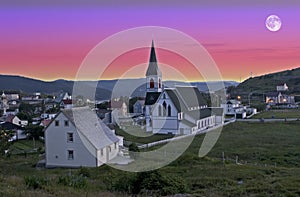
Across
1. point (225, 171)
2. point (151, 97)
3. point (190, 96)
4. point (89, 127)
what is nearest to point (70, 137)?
point (89, 127)

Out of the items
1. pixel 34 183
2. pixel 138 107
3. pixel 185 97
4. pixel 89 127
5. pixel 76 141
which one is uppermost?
pixel 185 97

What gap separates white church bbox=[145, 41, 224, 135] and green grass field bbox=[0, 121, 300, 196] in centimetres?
542

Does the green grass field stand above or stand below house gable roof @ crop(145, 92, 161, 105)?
below

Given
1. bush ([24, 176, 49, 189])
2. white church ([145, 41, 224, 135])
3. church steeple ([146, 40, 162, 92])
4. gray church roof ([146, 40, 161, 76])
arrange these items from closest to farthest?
bush ([24, 176, 49, 189]) → white church ([145, 41, 224, 135]) → church steeple ([146, 40, 162, 92]) → gray church roof ([146, 40, 161, 76])

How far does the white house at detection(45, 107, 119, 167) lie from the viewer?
2347cm

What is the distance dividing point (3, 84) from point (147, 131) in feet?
540

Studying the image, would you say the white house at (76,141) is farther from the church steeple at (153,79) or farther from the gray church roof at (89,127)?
the church steeple at (153,79)

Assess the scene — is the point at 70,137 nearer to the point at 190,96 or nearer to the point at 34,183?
the point at 34,183

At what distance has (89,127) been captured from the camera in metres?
24.6

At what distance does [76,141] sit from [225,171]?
1130 cm

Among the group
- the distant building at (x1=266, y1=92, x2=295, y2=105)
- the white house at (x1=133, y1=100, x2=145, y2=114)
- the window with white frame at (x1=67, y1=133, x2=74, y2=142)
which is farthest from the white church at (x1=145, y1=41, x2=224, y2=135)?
the distant building at (x1=266, y1=92, x2=295, y2=105)

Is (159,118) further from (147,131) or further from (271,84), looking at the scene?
(271,84)

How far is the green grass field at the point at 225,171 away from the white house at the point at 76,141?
2.05 meters

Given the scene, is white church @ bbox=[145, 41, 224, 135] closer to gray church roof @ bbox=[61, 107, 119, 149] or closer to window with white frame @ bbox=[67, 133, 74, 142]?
gray church roof @ bbox=[61, 107, 119, 149]
